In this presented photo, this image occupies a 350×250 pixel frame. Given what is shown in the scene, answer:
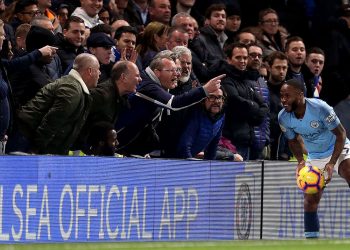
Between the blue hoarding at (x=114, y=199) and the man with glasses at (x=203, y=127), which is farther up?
the man with glasses at (x=203, y=127)

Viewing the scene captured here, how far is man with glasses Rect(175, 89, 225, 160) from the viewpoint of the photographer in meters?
15.9

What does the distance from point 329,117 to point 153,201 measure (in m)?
2.78

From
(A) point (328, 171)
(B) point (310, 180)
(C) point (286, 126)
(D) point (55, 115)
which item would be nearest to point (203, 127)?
(C) point (286, 126)

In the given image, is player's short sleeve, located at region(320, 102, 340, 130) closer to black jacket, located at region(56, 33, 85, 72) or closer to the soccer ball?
the soccer ball

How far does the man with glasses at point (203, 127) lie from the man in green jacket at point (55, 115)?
2301 mm

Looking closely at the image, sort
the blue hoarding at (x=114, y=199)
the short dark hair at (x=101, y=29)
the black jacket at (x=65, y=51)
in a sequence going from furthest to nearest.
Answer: the short dark hair at (x=101, y=29) < the black jacket at (x=65, y=51) < the blue hoarding at (x=114, y=199)

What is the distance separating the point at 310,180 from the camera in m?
15.4

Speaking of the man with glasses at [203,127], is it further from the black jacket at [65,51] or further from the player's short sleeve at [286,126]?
the black jacket at [65,51]

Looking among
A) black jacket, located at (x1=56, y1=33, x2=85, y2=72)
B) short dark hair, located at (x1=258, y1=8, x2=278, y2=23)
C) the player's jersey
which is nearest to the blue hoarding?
the player's jersey

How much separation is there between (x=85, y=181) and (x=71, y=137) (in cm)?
55

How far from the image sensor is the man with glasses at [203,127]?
15891mm

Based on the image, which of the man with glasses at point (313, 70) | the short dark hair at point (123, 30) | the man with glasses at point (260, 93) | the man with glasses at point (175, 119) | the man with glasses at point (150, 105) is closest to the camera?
the man with glasses at point (150, 105)

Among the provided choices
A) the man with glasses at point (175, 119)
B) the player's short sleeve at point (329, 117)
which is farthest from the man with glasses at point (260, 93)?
the player's short sleeve at point (329, 117)

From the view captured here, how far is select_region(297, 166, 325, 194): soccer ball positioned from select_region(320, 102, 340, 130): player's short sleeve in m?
0.64
